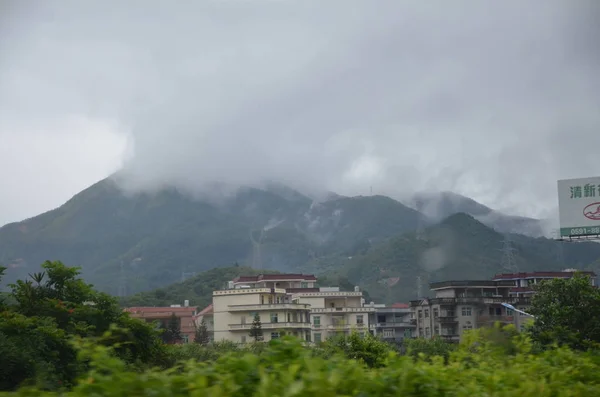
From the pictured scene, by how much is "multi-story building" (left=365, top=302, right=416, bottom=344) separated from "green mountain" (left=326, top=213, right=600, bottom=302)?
26373mm

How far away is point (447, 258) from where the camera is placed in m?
107

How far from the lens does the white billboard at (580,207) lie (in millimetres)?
42094

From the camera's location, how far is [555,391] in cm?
408

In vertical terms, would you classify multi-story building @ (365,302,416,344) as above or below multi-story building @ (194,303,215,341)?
below

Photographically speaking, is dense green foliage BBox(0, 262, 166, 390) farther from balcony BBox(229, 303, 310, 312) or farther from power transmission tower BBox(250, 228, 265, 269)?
power transmission tower BBox(250, 228, 265, 269)

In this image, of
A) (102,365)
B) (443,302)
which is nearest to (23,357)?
(102,365)

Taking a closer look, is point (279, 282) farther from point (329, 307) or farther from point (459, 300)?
point (459, 300)

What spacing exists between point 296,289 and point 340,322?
2149 inches

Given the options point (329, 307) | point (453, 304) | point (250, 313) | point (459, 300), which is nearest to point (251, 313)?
point (250, 313)

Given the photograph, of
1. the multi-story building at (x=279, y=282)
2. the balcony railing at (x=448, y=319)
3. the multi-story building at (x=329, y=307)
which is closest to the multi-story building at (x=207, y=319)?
the multi-story building at (x=279, y=282)

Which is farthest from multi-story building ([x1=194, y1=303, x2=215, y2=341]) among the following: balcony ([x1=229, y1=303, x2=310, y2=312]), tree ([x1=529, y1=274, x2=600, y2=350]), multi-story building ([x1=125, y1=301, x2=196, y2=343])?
tree ([x1=529, y1=274, x2=600, y2=350])

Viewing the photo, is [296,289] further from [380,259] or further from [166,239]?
[166,239]

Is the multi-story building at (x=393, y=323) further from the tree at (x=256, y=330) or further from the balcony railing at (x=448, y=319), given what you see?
the tree at (x=256, y=330)

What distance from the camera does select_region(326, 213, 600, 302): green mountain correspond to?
103m
